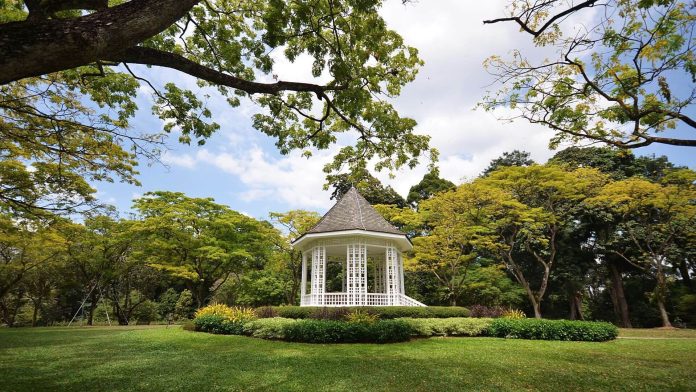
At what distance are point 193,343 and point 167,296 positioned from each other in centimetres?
1927

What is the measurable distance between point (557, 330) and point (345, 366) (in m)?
8.85

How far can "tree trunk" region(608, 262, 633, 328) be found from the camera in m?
23.3

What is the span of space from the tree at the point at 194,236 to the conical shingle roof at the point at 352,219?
6.59 m

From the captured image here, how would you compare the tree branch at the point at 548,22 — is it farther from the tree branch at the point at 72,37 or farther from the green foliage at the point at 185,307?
the green foliage at the point at 185,307

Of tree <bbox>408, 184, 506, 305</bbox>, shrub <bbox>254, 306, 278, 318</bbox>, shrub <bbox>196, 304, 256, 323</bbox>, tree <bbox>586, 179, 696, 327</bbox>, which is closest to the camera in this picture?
shrub <bbox>196, 304, 256, 323</bbox>

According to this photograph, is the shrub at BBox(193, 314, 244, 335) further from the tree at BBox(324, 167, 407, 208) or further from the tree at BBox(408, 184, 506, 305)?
the tree at BBox(324, 167, 407, 208)

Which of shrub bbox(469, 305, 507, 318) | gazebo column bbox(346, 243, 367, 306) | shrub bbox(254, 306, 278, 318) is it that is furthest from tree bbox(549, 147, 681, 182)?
shrub bbox(254, 306, 278, 318)

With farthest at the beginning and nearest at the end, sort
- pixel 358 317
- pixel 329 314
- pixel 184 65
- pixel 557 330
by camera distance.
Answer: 1. pixel 329 314
2. pixel 358 317
3. pixel 557 330
4. pixel 184 65

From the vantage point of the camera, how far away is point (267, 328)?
40.3 ft

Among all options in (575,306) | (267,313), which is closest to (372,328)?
(267,313)

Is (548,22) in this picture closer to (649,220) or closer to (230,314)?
(230,314)

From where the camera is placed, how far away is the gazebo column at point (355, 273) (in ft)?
50.4

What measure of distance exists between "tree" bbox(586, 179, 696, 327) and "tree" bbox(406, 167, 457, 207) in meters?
11.9

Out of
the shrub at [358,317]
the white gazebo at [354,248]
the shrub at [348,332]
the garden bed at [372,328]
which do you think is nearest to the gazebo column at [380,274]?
the white gazebo at [354,248]
